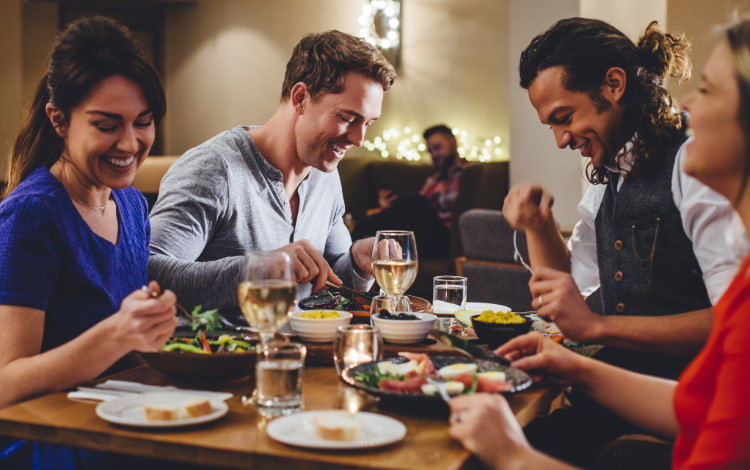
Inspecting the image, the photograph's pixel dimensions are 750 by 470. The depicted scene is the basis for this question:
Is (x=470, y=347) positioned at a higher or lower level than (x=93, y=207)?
lower

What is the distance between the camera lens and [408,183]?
7.42 meters

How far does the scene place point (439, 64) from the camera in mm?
7688

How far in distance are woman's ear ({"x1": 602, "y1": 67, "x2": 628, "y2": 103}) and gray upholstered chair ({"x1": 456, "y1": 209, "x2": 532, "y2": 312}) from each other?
213 cm

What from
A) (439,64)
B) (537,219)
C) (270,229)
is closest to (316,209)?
(270,229)

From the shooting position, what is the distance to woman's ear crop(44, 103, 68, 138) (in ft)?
5.16

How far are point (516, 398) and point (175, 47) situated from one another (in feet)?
27.8

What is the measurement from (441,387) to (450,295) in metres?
0.96

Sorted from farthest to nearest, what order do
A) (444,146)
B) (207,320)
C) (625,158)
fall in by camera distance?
1. (444,146)
2. (625,158)
3. (207,320)

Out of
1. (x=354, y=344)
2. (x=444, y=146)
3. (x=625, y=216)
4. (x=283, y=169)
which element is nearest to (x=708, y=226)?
(x=625, y=216)

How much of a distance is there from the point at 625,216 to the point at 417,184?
17.9 feet

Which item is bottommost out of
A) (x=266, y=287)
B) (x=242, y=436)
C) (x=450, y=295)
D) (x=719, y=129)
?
(x=242, y=436)

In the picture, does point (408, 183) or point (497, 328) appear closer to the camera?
point (497, 328)

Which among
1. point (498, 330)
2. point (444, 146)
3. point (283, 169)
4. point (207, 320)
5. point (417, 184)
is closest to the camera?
point (207, 320)

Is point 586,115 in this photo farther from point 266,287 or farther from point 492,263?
point 492,263
